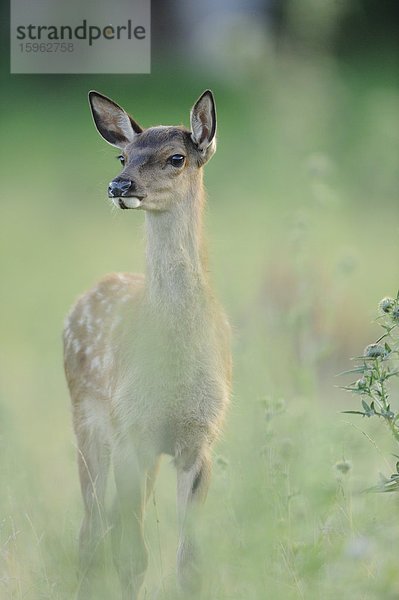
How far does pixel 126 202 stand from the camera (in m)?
4.21

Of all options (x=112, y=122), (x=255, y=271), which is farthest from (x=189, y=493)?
(x=255, y=271)

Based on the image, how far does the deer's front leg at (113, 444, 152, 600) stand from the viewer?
4367mm

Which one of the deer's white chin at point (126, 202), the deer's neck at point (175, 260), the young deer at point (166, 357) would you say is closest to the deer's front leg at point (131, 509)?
the young deer at point (166, 357)

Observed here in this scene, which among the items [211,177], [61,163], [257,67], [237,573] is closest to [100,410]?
[237,573]

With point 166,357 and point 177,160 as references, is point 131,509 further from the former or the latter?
point 177,160

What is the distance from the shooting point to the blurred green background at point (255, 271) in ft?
11.3

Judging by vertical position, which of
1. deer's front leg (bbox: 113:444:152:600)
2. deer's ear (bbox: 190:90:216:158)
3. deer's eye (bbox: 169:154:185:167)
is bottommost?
deer's front leg (bbox: 113:444:152:600)

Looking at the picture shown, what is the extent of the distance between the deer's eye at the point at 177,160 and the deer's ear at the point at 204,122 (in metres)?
0.17

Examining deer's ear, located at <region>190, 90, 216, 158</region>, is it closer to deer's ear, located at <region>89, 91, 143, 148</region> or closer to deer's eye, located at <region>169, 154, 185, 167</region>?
deer's eye, located at <region>169, 154, 185, 167</region>

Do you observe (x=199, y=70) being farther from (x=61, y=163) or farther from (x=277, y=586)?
(x=277, y=586)

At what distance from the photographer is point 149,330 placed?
4.55m

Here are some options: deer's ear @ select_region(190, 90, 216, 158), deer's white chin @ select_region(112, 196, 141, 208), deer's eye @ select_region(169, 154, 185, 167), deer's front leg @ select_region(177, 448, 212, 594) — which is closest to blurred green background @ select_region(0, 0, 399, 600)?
deer's front leg @ select_region(177, 448, 212, 594)

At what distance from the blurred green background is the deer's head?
31cm

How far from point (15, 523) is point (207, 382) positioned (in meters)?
1.08
